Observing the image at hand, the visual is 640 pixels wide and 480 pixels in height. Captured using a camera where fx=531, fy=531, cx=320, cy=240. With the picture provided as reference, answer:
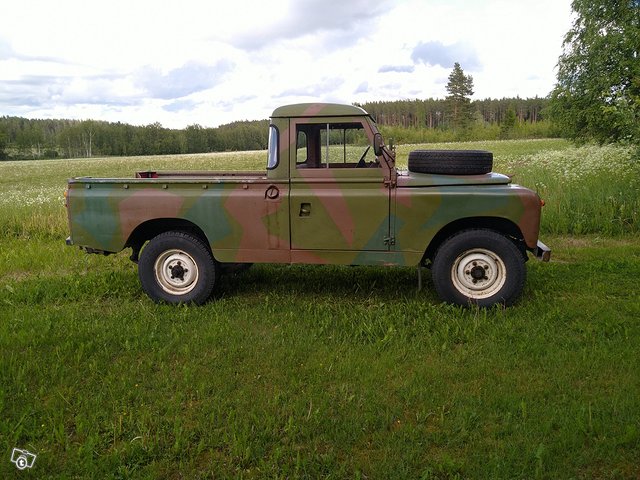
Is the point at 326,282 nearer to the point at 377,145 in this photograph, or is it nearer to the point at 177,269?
the point at 177,269

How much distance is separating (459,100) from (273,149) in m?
72.4

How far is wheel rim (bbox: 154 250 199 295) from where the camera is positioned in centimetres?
602

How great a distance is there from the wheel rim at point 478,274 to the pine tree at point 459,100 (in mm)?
69382

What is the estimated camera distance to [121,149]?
267ft

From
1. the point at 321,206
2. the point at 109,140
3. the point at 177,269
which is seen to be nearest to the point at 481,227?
the point at 321,206

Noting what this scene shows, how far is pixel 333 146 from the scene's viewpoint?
5.71m

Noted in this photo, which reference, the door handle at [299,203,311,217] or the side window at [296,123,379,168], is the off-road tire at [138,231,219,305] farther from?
the side window at [296,123,379,168]

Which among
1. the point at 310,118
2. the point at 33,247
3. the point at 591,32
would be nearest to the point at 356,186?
the point at 310,118

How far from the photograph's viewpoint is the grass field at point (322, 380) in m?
3.21

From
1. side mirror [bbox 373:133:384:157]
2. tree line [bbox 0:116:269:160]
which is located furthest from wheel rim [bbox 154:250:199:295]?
tree line [bbox 0:116:269:160]
